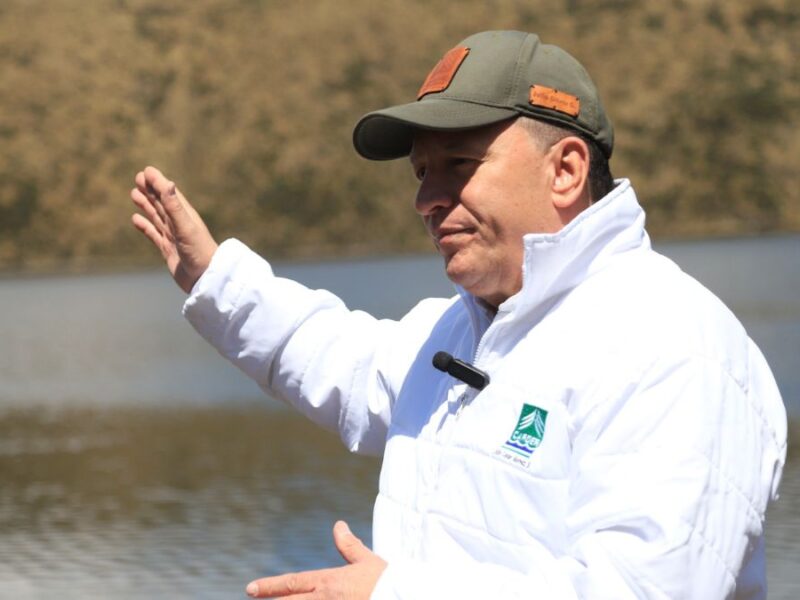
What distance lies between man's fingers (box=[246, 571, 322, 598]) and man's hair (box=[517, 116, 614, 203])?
78cm

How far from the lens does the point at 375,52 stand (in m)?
170

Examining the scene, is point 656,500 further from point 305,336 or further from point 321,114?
point 321,114

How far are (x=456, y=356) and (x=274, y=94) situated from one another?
6591 inches

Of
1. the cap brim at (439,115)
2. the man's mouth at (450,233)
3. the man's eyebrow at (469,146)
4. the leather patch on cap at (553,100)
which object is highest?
the leather patch on cap at (553,100)

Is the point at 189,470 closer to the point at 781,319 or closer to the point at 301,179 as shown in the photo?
the point at 781,319

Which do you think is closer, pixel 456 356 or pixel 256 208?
pixel 456 356

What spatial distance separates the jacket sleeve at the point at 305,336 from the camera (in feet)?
9.84

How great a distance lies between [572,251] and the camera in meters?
2.32

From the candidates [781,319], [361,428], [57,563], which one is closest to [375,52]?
[781,319]

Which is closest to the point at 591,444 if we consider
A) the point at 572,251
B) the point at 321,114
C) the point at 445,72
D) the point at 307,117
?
the point at 572,251

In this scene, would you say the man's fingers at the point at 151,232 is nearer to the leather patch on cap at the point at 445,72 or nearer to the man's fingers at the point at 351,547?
the leather patch on cap at the point at 445,72

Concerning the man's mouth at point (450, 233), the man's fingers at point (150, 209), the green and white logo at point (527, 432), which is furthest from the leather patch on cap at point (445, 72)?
the man's fingers at point (150, 209)

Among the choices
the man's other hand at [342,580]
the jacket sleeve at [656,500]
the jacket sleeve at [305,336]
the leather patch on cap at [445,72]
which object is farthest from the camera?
the jacket sleeve at [305,336]

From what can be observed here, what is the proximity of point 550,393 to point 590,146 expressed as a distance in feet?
1.57
